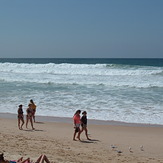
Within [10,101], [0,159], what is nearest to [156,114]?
[10,101]

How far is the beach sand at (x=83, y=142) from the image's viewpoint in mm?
8641

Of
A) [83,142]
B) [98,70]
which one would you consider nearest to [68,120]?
[83,142]

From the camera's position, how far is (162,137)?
11.5 meters

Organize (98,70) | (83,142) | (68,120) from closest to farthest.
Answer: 1. (83,142)
2. (68,120)
3. (98,70)

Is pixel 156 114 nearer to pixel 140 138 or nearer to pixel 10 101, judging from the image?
pixel 140 138

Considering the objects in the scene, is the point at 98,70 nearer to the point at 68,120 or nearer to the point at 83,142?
the point at 68,120

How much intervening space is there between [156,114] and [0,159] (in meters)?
10.5

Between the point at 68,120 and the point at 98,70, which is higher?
the point at 98,70

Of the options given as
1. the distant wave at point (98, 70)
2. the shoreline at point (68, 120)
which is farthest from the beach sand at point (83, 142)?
the distant wave at point (98, 70)

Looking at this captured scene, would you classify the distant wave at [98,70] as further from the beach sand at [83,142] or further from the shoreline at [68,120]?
the beach sand at [83,142]

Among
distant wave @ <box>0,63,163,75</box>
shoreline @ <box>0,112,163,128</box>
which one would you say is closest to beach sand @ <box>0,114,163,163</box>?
shoreline @ <box>0,112,163,128</box>

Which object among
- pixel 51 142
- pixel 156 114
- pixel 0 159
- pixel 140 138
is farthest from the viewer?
pixel 156 114

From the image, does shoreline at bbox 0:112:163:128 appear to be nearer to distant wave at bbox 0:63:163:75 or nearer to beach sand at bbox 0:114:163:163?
beach sand at bbox 0:114:163:163

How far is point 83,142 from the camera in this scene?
35.4 feet
